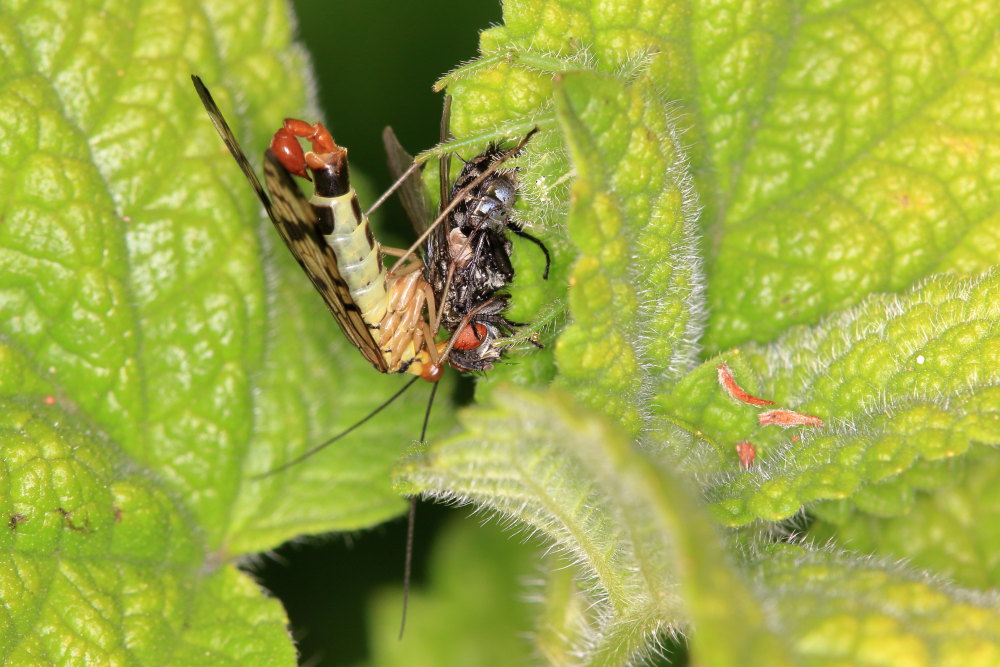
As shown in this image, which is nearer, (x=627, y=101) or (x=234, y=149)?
(x=627, y=101)

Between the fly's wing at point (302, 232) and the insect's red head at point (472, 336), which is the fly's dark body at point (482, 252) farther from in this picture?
the fly's wing at point (302, 232)

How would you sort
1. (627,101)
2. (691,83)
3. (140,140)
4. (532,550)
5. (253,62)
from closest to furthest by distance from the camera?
(627,101) → (691,83) → (140,140) → (253,62) → (532,550)

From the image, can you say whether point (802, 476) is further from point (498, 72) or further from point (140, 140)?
point (140, 140)

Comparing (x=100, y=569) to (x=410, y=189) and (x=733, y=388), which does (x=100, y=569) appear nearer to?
Result: (x=410, y=189)

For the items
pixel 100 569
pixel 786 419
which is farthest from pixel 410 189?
pixel 100 569

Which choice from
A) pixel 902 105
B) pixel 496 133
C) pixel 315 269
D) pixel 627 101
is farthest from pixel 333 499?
pixel 902 105
